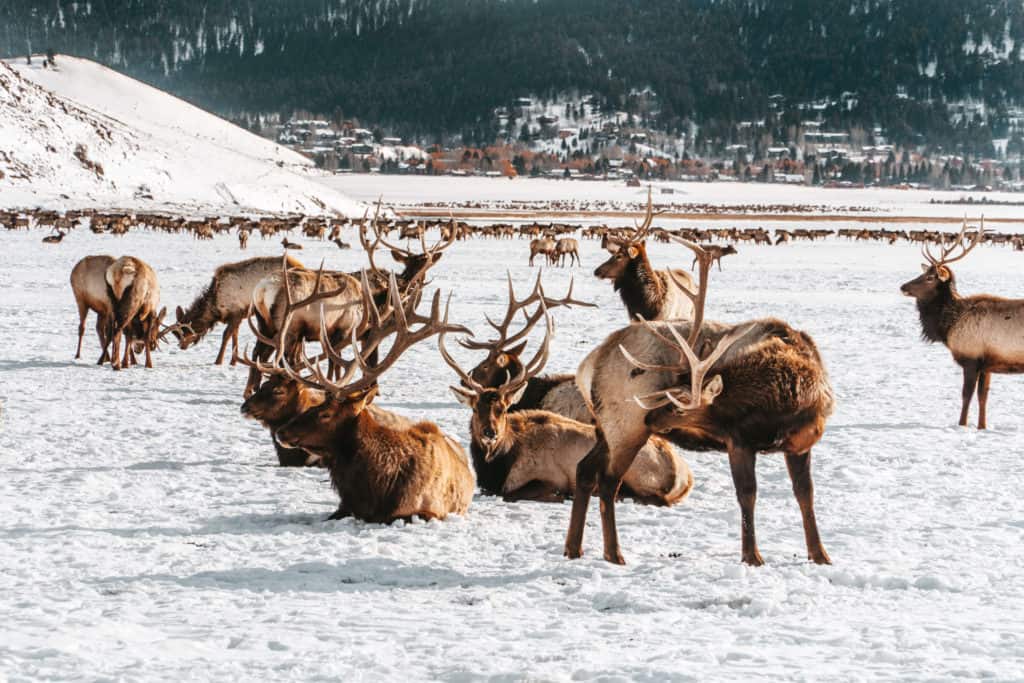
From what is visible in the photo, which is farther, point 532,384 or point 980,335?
point 980,335

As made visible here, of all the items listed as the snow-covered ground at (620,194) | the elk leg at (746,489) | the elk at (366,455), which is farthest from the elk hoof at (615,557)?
the snow-covered ground at (620,194)

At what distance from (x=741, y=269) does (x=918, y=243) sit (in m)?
24.6

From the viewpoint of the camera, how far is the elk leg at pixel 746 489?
5.25 meters

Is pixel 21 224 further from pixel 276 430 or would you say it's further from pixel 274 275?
pixel 276 430

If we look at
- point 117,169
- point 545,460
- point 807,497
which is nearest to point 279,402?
point 545,460

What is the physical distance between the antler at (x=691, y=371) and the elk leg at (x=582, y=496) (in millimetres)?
460

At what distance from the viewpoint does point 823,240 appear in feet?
177

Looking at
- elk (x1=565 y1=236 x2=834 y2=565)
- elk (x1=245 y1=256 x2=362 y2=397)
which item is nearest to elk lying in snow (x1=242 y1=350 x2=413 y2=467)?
elk (x1=565 y1=236 x2=834 y2=565)

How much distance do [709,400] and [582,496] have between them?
37.4 inches

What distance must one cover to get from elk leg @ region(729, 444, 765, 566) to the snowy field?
114mm

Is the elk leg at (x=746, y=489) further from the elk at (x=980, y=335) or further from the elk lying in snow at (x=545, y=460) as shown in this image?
the elk at (x=980, y=335)

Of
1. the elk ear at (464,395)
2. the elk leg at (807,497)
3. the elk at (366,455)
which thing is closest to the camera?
the elk leg at (807,497)

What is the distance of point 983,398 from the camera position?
983 cm

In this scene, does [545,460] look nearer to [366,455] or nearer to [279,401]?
[366,455]
